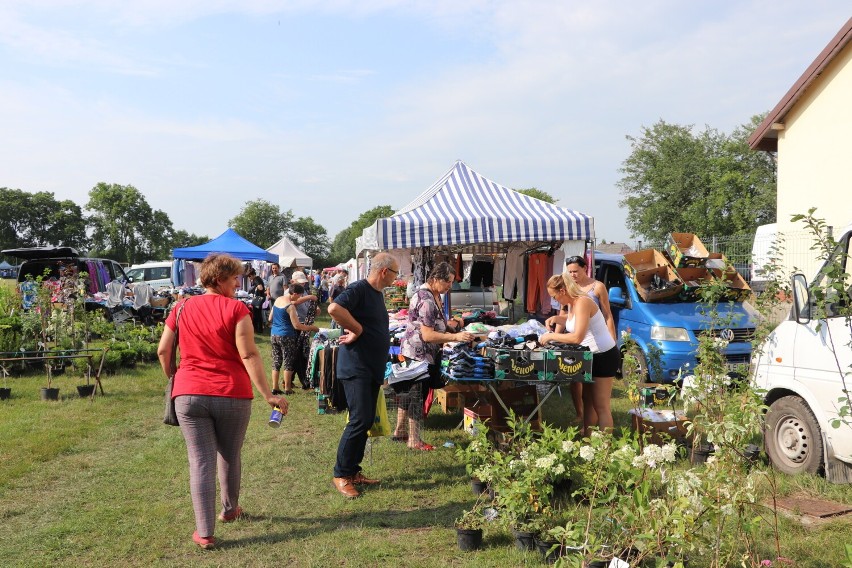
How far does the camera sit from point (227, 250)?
1916 cm

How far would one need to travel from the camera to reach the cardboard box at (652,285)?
9.29 m

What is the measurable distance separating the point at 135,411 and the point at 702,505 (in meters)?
7.52

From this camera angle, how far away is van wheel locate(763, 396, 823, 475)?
5.04 m

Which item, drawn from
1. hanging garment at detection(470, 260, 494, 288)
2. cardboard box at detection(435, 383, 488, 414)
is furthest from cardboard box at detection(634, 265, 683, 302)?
hanging garment at detection(470, 260, 494, 288)

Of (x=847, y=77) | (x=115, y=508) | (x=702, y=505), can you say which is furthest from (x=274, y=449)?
(x=847, y=77)

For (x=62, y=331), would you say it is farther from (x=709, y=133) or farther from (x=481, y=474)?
(x=709, y=133)

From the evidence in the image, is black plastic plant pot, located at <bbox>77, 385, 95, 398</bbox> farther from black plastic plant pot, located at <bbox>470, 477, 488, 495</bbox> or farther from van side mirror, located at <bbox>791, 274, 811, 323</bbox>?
van side mirror, located at <bbox>791, 274, 811, 323</bbox>

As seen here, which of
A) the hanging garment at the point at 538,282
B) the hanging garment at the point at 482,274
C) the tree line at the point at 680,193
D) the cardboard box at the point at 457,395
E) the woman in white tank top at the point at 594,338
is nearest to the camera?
the woman in white tank top at the point at 594,338

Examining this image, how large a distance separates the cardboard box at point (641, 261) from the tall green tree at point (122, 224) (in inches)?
2367

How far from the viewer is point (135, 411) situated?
28.0 ft

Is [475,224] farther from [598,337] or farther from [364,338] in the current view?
[364,338]

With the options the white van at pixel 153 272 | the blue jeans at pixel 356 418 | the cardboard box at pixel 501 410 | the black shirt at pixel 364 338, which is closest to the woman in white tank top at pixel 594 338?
the cardboard box at pixel 501 410

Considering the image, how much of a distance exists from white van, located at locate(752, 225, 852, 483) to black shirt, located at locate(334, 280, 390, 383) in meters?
3.02

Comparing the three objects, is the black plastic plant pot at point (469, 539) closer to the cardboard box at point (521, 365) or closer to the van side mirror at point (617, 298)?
the cardboard box at point (521, 365)
